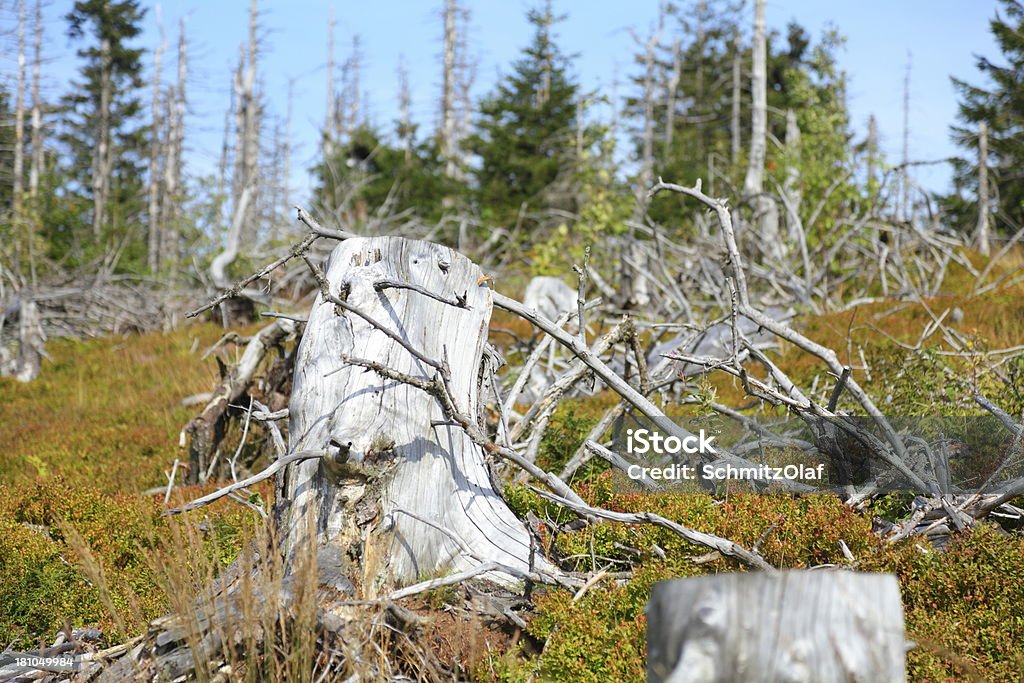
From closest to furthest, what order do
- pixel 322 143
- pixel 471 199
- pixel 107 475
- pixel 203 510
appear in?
pixel 203 510 → pixel 107 475 → pixel 471 199 → pixel 322 143

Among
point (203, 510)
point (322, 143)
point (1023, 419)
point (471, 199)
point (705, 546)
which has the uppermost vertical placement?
point (322, 143)

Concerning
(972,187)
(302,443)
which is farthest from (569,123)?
(302,443)

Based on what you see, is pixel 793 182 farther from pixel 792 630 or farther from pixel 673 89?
pixel 673 89

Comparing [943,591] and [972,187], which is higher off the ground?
[972,187]

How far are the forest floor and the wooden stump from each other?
0.19m

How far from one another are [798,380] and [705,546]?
4.38 meters

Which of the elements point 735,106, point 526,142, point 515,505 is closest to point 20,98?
point 526,142

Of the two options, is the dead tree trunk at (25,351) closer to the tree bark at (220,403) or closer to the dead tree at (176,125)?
the tree bark at (220,403)

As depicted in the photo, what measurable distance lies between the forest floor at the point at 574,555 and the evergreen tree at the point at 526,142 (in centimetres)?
1582

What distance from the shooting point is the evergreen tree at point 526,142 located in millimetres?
22625

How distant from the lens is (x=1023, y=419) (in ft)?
13.6

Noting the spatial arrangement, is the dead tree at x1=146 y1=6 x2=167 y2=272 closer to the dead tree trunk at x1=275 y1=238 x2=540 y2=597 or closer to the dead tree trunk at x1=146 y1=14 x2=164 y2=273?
the dead tree trunk at x1=146 y1=14 x2=164 y2=273

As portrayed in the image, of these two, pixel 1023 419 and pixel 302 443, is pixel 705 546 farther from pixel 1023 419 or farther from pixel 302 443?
pixel 1023 419

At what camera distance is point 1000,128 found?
2272 cm
